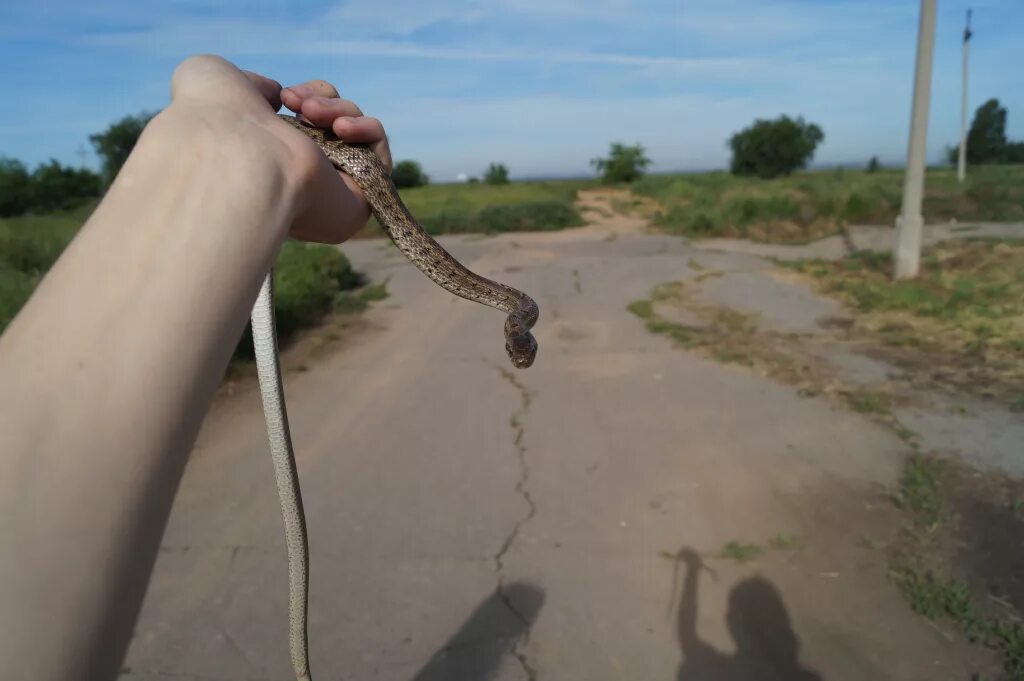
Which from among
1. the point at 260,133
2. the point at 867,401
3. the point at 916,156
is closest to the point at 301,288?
the point at 867,401

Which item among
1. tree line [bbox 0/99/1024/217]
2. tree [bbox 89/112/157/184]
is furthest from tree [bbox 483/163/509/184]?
tree [bbox 89/112/157/184]

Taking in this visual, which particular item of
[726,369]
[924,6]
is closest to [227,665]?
[726,369]

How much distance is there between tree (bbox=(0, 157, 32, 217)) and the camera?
73.4ft

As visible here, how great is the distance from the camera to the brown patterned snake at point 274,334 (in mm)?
1738

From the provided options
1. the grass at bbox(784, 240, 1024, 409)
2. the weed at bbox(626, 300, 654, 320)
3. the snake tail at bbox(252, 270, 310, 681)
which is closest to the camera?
the snake tail at bbox(252, 270, 310, 681)

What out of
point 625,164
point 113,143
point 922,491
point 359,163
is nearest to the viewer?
point 359,163

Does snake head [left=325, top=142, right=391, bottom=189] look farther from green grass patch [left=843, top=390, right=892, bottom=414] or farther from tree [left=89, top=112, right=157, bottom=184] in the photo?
tree [left=89, top=112, right=157, bottom=184]

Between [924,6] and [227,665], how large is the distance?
13.8 meters

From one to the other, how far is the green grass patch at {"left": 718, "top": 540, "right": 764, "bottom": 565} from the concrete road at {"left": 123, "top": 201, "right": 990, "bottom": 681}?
57 mm

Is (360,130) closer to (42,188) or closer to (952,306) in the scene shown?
(952,306)

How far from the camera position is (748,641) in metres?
3.63

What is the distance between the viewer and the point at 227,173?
1082 millimetres

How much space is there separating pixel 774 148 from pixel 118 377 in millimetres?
55301

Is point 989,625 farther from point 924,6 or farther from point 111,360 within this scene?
point 924,6
